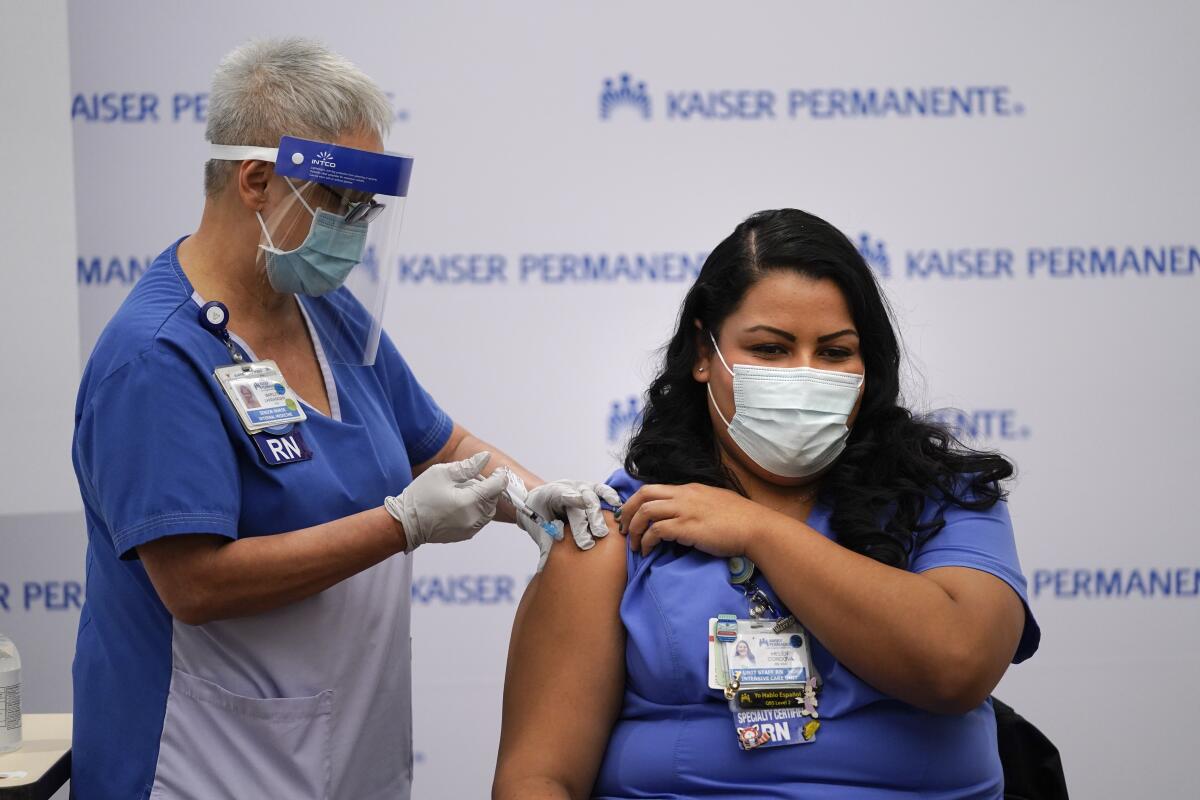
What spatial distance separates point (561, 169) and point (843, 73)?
76 cm

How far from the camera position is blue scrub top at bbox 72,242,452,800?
4.38ft

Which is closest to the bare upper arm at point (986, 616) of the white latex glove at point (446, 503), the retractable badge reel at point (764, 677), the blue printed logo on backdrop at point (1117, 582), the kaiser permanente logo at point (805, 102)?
the retractable badge reel at point (764, 677)

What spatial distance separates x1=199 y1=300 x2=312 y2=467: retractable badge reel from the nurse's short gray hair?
20 centimetres

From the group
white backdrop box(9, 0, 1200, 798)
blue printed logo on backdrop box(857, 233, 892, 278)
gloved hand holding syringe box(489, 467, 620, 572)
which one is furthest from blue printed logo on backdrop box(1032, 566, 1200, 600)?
gloved hand holding syringe box(489, 467, 620, 572)

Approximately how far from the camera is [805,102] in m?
2.94

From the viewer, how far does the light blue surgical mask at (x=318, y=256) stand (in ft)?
4.98

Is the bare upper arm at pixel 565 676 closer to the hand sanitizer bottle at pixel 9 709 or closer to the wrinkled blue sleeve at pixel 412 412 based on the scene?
the wrinkled blue sleeve at pixel 412 412

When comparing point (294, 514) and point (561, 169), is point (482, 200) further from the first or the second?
point (294, 514)

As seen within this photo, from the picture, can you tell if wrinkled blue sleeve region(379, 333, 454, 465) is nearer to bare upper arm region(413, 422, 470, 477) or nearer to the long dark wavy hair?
bare upper arm region(413, 422, 470, 477)

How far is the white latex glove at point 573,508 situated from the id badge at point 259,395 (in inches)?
13.2

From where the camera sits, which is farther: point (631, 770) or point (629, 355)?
point (629, 355)

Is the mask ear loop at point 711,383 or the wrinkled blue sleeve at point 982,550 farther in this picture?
the mask ear loop at point 711,383

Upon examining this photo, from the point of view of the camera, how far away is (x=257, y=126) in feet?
4.89

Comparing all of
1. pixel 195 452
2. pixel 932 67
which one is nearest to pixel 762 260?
pixel 195 452
